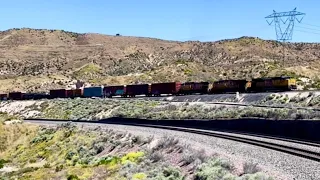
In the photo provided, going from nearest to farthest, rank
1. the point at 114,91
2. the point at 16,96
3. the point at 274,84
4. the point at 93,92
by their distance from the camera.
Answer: the point at 274,84, the point at 114,91, the point at 93,92, the point at 16,96

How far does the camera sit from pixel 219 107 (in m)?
45.3

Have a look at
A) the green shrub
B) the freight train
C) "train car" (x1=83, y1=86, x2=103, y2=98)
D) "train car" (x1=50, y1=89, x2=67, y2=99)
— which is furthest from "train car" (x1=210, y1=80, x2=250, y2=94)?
the green shrub

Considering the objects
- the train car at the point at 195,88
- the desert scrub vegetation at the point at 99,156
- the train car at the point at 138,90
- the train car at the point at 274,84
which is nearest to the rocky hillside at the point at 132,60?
the train car at the point at 138,90

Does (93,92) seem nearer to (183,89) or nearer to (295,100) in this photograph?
(183,89)

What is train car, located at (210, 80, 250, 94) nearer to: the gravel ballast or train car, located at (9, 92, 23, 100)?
the gravel ballast

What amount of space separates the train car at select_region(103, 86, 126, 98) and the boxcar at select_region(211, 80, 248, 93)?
2103cm

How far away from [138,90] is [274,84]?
28.6 m

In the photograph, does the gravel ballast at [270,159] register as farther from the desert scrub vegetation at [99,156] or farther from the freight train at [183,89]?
the freight train at [183,89]

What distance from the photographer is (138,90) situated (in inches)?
A: 3305

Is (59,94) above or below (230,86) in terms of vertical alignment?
below

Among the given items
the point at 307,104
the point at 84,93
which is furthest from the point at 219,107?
the point at 84,93

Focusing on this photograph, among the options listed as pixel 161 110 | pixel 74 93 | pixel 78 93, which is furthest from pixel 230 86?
pixel 74 93

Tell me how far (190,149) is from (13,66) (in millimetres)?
147563

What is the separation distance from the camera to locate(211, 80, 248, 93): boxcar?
68812 millimetres
